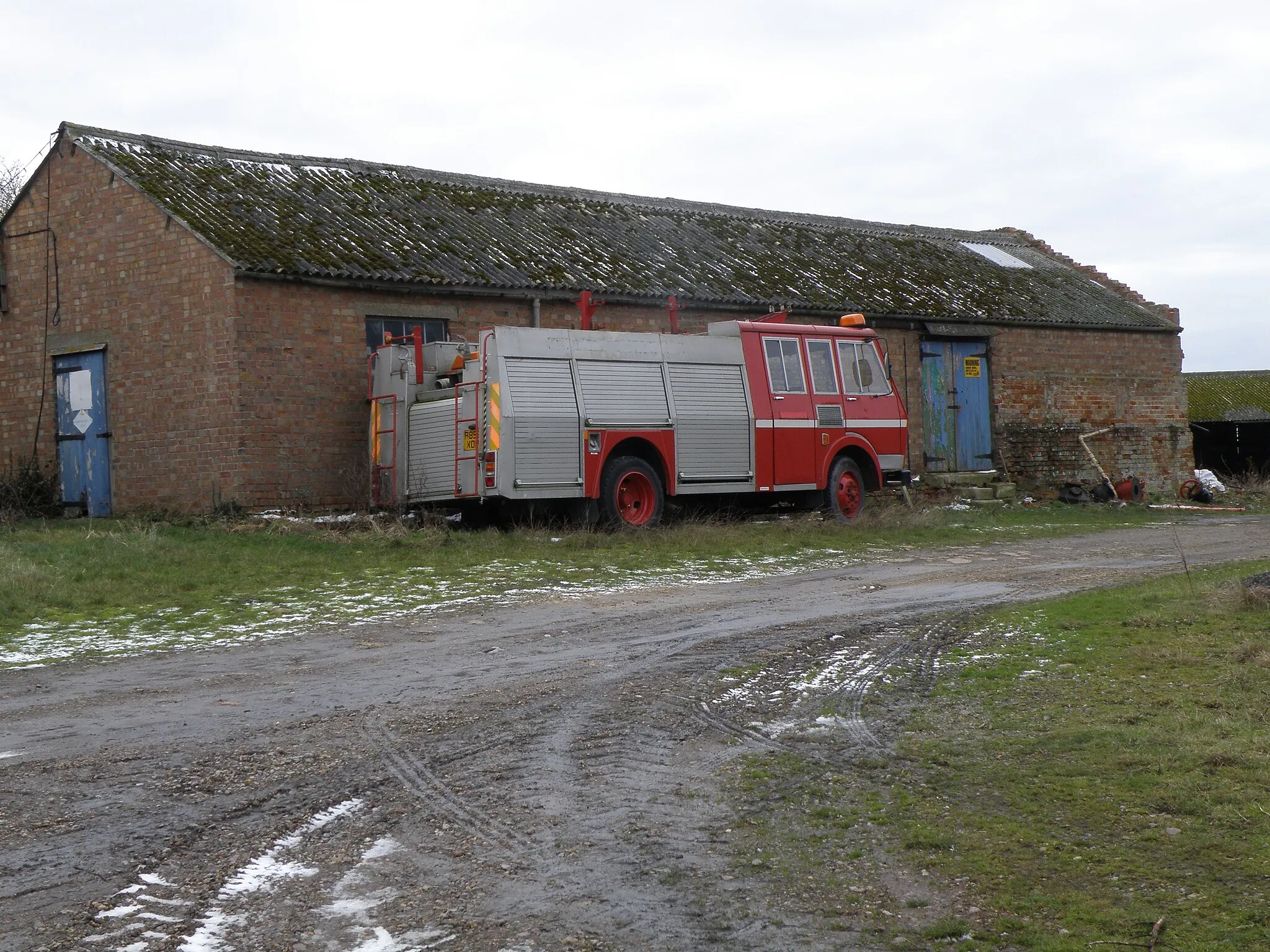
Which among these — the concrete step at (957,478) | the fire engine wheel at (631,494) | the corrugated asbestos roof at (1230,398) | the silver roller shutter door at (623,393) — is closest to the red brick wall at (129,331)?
the silver roller shutter door at (623,393)

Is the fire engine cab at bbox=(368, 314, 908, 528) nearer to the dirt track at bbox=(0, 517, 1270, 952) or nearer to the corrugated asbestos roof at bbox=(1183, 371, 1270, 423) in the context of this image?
the dirt track at bbox=(0, 517, 1270, 952)

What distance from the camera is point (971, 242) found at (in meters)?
32.8

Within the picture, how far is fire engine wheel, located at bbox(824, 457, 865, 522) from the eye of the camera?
1948 centimetres

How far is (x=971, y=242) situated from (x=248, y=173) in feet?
59.7

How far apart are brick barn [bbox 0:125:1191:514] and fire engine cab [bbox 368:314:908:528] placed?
129cm

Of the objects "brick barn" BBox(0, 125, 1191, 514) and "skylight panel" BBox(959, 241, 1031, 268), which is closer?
"brick barn" BBox(0, 125, 1191, 514)

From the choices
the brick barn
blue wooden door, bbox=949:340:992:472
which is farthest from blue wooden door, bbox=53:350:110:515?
blue wooden door, bbox=949:340:992:472

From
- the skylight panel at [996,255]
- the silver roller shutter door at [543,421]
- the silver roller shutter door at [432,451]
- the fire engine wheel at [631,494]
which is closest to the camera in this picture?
the silver roller shutter door at [543,421]

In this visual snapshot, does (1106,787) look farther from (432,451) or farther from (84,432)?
(84,432)

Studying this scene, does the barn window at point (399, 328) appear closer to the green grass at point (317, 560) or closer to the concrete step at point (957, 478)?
the green grass at point (317, 560)

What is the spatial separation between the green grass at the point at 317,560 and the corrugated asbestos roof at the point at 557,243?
4.32 meters

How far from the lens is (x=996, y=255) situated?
105 ft

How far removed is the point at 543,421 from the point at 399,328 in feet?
14.0

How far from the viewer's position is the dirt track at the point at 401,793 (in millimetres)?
3996
